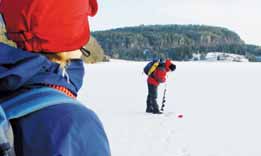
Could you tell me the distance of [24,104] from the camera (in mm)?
1140

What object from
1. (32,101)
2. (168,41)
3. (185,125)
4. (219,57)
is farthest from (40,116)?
(168,41)

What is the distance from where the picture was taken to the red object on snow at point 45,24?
1.30 meters

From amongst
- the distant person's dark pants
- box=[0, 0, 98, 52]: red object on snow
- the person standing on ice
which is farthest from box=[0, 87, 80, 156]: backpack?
the distant person's dark pants

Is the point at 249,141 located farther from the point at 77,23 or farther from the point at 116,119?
the point at 77,23

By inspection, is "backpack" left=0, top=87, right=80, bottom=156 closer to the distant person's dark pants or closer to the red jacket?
the red jacket

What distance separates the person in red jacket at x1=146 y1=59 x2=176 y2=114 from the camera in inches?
439

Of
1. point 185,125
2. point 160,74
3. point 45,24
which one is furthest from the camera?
point 160,74

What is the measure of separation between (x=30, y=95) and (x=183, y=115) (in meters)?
9.92

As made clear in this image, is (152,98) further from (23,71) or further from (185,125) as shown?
(23,71)

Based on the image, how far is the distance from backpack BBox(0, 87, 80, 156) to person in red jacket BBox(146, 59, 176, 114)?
9.93 m

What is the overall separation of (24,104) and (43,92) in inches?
2.0

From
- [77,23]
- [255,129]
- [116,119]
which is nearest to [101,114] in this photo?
[116,119]

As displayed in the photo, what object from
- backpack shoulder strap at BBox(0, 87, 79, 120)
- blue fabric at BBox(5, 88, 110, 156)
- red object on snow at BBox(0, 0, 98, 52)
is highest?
red object on snow at BBox(0, 0, 98, 52)

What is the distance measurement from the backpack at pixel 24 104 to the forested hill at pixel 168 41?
4004 inches
